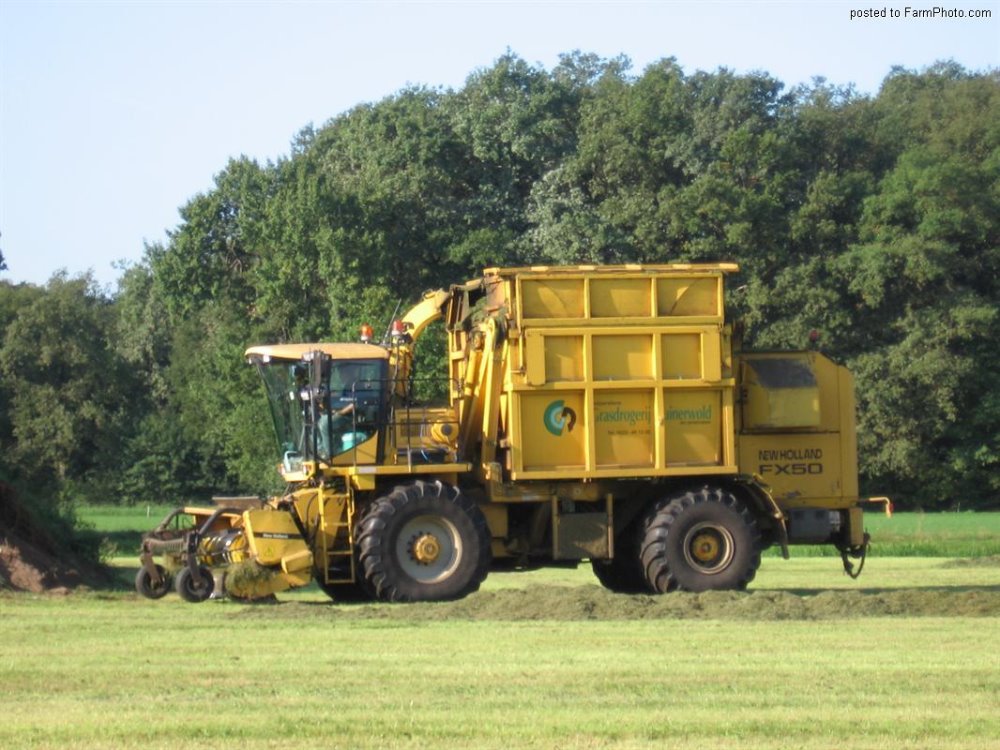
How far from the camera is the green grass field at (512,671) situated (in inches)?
329

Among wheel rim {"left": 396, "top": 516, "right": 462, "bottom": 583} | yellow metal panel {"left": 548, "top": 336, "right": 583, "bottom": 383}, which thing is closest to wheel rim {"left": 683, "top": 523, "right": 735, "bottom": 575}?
yellow metal panel {"left": 548, "top": 336, "right": 583, "bottom": 383}

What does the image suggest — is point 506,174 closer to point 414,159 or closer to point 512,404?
point 414,159

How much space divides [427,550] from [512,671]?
6154 mm

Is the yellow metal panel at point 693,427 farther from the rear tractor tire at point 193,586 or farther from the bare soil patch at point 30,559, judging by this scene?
the bare soil patch at point 30,559

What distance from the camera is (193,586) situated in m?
16.5

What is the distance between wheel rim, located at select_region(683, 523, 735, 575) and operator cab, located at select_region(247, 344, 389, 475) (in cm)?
357

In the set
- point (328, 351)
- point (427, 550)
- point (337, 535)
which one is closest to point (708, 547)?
point (427, 550)

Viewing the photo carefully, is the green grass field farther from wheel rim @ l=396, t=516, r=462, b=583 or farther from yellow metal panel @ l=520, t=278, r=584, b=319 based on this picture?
yellow metal panel @ l=520, t=278, r=584, b=319

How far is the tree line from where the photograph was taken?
4903 centimetres

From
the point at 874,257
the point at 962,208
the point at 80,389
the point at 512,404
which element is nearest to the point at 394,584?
the point at 512,404

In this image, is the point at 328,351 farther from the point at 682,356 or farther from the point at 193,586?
the point at 682,356

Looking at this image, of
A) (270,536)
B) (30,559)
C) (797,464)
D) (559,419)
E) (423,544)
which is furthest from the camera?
(797,464)

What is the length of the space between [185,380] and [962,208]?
33.9 m

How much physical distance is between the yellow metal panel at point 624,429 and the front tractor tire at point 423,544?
1594mm
